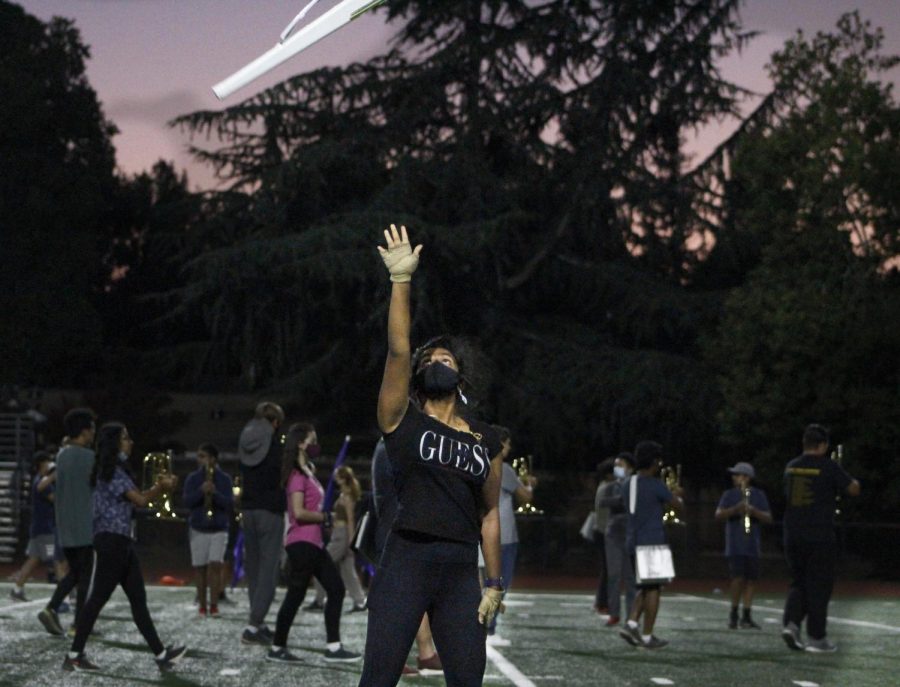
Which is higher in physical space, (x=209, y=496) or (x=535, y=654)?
(x=209, y=496)

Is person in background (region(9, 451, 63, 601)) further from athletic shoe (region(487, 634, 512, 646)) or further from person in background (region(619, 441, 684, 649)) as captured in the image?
person in background (region(619, 441, 684, 649))

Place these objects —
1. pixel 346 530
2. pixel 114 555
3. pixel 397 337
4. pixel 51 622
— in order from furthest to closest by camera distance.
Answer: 1. pixel 346 530
2. pixel 51 622
3. pixel 114 555
4. pixel 397 337

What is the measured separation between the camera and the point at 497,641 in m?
14.6

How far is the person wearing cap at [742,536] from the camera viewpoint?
16953 millimetres

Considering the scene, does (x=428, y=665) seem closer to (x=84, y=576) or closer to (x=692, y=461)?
(x=84, y=576)

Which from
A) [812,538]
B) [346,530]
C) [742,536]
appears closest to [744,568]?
[742,536]

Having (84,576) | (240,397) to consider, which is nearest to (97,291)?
(240,397)

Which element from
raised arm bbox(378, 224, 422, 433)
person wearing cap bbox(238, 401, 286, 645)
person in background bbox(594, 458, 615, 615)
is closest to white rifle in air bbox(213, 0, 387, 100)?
raised arm bbox(378, 224, 422, 433)

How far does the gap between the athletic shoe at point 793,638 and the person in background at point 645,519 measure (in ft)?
3.35

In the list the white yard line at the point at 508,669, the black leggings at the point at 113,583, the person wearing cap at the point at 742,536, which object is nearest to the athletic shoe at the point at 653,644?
the white yard line at the point at 508,669

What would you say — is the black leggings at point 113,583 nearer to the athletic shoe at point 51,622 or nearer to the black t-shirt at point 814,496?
the athletic shoe at point 51,622

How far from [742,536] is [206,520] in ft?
18.2

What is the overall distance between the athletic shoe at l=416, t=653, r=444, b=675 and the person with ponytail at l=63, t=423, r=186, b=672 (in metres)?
1.63

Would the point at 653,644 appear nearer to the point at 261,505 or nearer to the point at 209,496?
the point at 261,505
